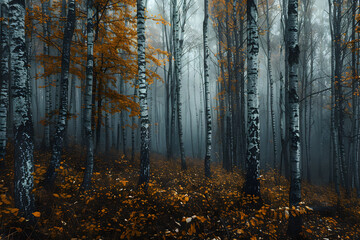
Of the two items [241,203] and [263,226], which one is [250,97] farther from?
[263,226]

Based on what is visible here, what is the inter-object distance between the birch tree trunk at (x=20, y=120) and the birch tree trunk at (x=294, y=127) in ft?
16.9

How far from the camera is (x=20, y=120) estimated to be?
3.36 m

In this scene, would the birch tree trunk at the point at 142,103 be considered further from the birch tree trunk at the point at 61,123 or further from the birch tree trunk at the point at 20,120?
the birch tree trunk at the point at 20,120

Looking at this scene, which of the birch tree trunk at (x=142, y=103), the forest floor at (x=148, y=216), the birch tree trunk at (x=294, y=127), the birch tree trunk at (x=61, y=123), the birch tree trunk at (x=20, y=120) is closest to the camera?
the forest floor at (x=148, y=216)

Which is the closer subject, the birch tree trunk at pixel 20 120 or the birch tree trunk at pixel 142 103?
the birch tree trunk at pixel 20 120

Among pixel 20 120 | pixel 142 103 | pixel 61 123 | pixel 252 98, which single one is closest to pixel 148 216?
pixel 20 120

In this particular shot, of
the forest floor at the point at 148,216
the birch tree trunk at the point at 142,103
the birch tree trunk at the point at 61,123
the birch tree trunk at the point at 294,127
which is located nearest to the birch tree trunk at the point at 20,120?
the forest floor at the point at 148,216

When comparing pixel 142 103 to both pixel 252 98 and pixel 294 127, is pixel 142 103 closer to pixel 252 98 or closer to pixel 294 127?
pixel 252 98

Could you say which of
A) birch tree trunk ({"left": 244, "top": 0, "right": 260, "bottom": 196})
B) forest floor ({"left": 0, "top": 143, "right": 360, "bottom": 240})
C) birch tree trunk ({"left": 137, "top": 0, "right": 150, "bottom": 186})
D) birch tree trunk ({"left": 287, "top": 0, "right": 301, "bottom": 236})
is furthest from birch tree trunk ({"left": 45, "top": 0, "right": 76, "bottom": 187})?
birch tree trunk ({"left": 287, "top": 0, "right": 301, "bottom": 236})

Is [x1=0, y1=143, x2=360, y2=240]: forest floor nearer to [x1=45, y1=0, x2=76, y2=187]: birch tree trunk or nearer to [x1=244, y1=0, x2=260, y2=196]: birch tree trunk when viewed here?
[x1=45, y1=0, x2=76, y2=187]: birch tree trunk

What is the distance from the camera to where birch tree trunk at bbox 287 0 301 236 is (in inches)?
156

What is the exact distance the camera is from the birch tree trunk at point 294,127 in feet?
13.0

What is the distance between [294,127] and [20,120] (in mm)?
5447

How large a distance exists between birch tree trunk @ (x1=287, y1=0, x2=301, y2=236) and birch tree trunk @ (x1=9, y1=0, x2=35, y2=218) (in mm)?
5147
